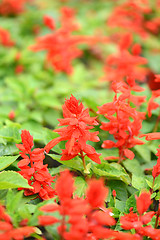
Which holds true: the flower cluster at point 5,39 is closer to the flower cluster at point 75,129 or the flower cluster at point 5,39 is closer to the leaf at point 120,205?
the flower cluster at point 75,129

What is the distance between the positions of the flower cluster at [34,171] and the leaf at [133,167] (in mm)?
403

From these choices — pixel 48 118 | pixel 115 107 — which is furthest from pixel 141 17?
pixel 115 107

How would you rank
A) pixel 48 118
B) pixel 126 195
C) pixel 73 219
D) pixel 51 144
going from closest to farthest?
pixel 73 219
pixel 51 144
pixel 126 195
pixel 48 118

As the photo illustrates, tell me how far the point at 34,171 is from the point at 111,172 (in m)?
0.33

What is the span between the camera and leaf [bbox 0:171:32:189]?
3.37ft

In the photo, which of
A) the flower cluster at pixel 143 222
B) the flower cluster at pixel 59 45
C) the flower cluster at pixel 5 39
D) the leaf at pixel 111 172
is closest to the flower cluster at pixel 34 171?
the leaf at pixel 111 172

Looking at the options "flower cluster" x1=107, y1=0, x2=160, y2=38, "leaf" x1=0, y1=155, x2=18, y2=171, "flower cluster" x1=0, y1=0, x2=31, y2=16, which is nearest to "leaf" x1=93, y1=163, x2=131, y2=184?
"leaf" x1=0, y1=155, x2=18, y2=171

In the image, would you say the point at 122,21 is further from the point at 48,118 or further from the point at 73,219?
the point at 73,219

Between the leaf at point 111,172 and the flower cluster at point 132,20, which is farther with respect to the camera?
the flower cluster at point 132,20

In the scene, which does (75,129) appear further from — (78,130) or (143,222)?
(143,222)

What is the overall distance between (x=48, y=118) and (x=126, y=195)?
88 centimetres

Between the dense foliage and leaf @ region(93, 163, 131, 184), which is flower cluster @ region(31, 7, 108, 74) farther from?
leaf @ region(93, 163, 131, 184)

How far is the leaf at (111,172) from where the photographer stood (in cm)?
118

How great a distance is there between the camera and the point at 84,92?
2.28 metres
